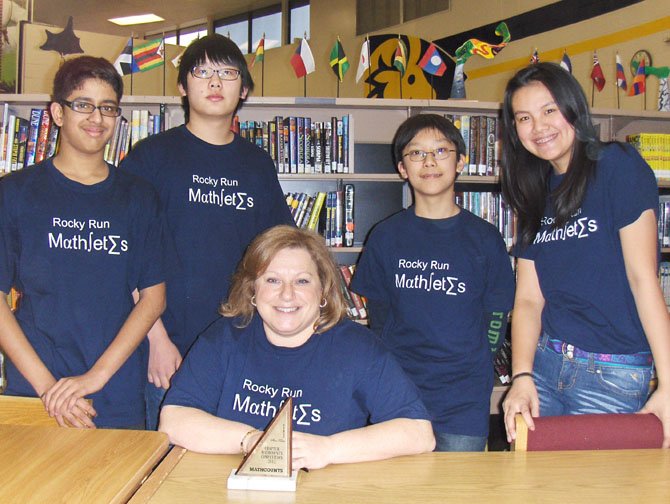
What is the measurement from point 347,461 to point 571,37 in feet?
19.6

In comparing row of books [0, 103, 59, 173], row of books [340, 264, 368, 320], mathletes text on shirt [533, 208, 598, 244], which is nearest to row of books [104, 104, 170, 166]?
row of books [0, 103, 59, 173]

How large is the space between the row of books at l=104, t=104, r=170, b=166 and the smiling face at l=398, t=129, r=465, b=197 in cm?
173

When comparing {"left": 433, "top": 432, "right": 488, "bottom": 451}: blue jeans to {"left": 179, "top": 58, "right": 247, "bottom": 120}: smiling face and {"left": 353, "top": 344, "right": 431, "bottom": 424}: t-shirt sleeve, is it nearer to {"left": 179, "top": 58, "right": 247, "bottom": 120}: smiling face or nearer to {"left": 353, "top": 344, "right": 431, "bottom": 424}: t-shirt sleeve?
{"left": 353, "top": 344, "right": 431, "bottom": 424}: t-shirt sleeve

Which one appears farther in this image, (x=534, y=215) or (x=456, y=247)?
(x=456, y=247)

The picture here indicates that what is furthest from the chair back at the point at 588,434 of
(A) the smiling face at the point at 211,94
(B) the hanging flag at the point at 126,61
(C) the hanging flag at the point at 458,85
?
(B) the hanging flag at the point at 126,61

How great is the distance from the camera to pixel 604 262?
70.0 inches

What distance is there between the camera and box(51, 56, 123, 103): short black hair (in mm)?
1986

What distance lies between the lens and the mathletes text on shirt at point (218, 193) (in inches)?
84.2

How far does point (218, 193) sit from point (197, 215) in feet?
0.35

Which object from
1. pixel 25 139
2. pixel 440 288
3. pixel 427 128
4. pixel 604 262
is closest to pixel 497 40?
pixel 427 128

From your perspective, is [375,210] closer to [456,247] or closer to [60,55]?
[456,247]

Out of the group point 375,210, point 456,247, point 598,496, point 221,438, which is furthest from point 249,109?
point 598,496

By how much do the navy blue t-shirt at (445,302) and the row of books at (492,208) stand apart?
4.77ft

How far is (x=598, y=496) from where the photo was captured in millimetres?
1193
